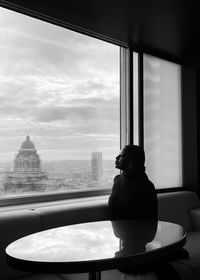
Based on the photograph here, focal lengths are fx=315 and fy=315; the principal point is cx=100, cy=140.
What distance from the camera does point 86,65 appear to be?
3217 millimetres

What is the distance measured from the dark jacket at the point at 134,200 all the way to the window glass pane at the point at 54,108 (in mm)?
741

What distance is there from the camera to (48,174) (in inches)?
112

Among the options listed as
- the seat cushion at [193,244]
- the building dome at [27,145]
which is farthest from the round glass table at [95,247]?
the building dome at [27,145]

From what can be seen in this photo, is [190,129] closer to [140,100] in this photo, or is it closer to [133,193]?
[140,100]

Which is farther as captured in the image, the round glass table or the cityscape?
the cityscape

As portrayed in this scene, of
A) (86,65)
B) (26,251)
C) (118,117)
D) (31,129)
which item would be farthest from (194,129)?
(26,251)

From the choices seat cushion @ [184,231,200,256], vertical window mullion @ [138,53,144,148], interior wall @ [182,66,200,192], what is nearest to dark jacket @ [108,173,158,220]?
seat cushion @ [184,231,200,256]

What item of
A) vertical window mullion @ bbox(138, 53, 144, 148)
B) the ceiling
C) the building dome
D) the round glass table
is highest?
the ceiling

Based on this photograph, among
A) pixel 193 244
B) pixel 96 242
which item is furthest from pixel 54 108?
pixel 193 244

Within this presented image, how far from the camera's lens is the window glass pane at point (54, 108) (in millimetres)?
2621

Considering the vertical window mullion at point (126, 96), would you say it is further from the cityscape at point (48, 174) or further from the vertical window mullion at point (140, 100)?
A: the cityscape at point (48, 174)

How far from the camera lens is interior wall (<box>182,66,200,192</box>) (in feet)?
13.8

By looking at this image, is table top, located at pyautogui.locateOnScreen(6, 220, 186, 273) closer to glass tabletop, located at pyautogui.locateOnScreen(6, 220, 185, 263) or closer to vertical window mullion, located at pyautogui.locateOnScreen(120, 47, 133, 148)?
glass tabletop, located at pyautogui.locateOnScreen(6, 220, 185, 263)

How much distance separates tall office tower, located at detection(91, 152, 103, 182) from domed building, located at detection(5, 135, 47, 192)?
0.59 m
